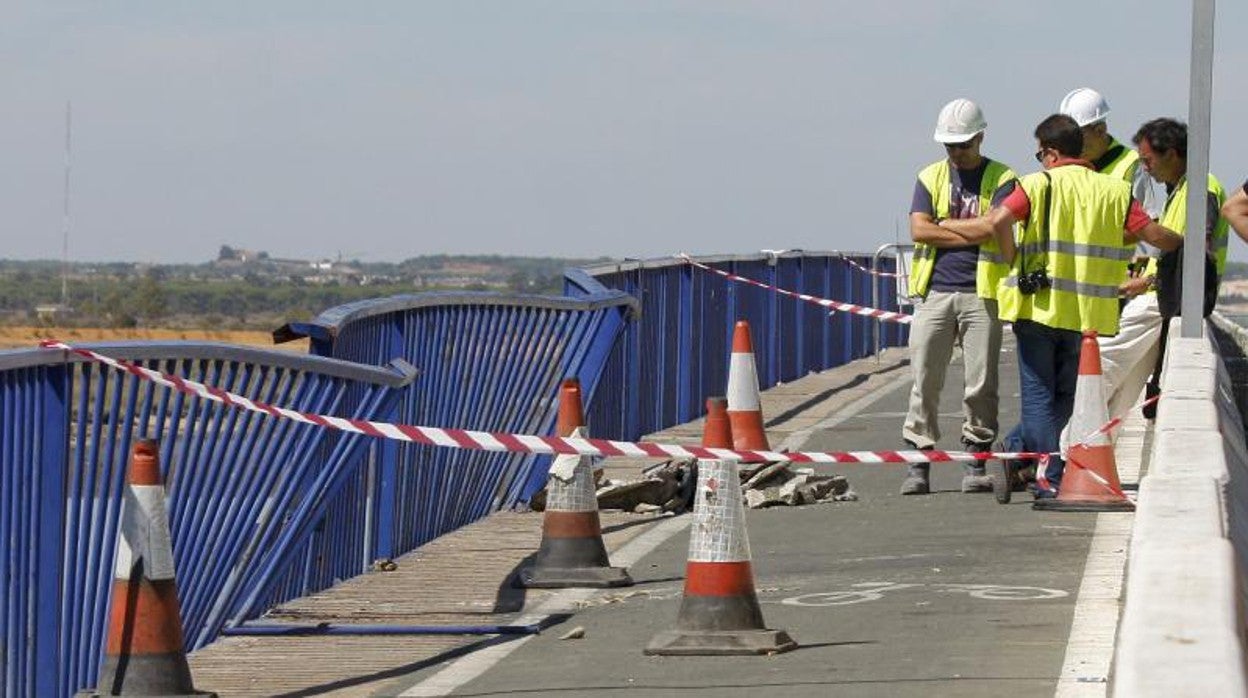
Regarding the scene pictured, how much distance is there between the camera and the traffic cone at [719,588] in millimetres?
9289

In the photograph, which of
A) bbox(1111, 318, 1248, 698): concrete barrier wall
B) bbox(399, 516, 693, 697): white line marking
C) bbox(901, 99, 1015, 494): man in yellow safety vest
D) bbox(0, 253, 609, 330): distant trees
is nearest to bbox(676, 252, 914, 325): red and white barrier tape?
bbox(901, 99, 1015, 494): man in yellow safety vest

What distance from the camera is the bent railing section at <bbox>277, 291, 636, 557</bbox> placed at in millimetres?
12500

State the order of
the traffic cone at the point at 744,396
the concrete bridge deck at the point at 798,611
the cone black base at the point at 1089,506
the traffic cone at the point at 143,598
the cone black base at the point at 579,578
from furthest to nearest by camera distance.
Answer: the cone black base at the point at 1089,506 < the traffic cone at the point at 744,396 < the cone black base at the point at 579,578 < the concrete bridge deck at the point at 798,611 < the traffic cone at the point at 143,598

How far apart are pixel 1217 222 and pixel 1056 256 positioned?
190cm

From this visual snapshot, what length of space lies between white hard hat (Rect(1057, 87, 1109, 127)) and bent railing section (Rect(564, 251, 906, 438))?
3187 millimetres

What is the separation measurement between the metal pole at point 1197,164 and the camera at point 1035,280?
791 millimetres

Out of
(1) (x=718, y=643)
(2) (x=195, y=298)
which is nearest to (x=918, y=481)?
(1) (x=718, y=643)

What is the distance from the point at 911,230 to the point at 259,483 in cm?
471

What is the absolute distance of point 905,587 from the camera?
10.8 m

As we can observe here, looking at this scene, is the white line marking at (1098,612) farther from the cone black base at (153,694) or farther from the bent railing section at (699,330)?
the bent railing section at (699,330)

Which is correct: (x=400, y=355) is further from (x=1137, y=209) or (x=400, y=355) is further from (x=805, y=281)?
(x=805, y=281)

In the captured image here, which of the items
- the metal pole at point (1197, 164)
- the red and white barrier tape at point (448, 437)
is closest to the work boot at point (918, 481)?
the metal pole at point (1197, 164)

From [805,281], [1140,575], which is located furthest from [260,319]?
[1140,575]

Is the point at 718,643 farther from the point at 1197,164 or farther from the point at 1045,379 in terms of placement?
the point at 1045,379
